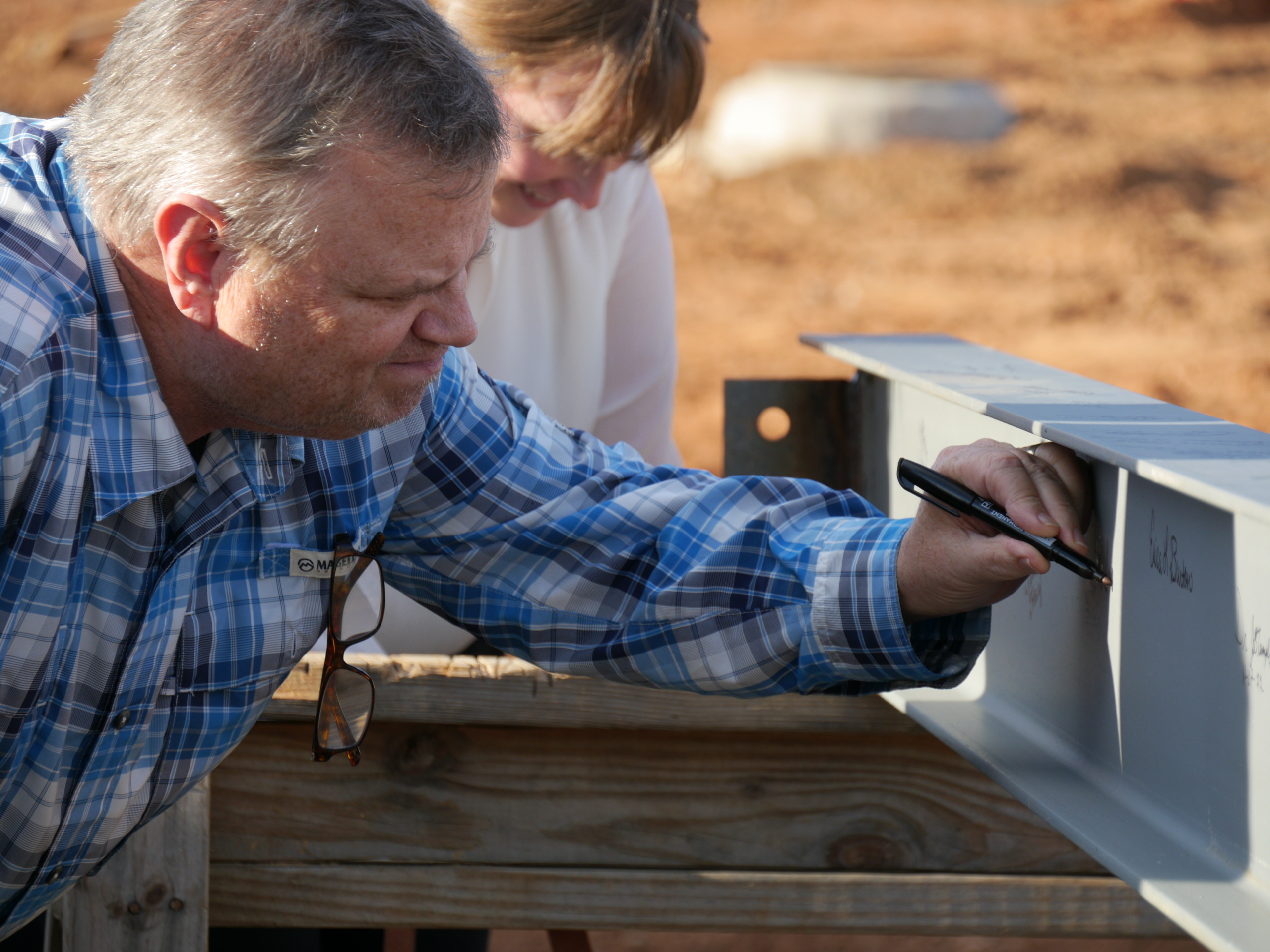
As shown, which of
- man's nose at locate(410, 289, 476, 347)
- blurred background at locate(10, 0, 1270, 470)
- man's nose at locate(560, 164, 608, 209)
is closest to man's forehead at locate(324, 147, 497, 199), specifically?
man's nose at locate(410, 289, 476, 347)

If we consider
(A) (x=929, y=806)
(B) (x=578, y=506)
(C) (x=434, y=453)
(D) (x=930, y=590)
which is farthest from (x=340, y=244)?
(A) (x=929, y=806)

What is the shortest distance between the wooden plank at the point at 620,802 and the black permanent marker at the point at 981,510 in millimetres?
529

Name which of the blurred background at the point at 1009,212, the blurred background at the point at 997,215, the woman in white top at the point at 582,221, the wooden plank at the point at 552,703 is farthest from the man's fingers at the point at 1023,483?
the blurred background at the point at 1009,212

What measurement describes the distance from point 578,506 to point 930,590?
513 mm

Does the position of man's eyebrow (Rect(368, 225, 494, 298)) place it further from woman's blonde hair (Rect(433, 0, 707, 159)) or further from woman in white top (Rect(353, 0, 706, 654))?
woman's blonde hair (Rect(433, 0, 707, 159))

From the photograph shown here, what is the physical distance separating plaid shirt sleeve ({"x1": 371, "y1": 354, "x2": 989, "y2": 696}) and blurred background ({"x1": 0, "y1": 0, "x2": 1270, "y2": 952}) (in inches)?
98.8

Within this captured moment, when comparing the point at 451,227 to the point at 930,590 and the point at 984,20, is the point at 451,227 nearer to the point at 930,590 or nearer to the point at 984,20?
the point at 930,590

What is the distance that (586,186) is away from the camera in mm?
2377

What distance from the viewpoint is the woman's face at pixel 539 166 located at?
224 centimetres

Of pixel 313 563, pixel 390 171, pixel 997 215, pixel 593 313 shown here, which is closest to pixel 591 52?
pixel 593 313

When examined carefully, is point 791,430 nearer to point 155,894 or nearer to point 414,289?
point 414,289

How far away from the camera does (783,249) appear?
37.8ft

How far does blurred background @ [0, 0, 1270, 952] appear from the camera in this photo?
29.4 ft

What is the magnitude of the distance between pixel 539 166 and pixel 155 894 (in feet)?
4.40
